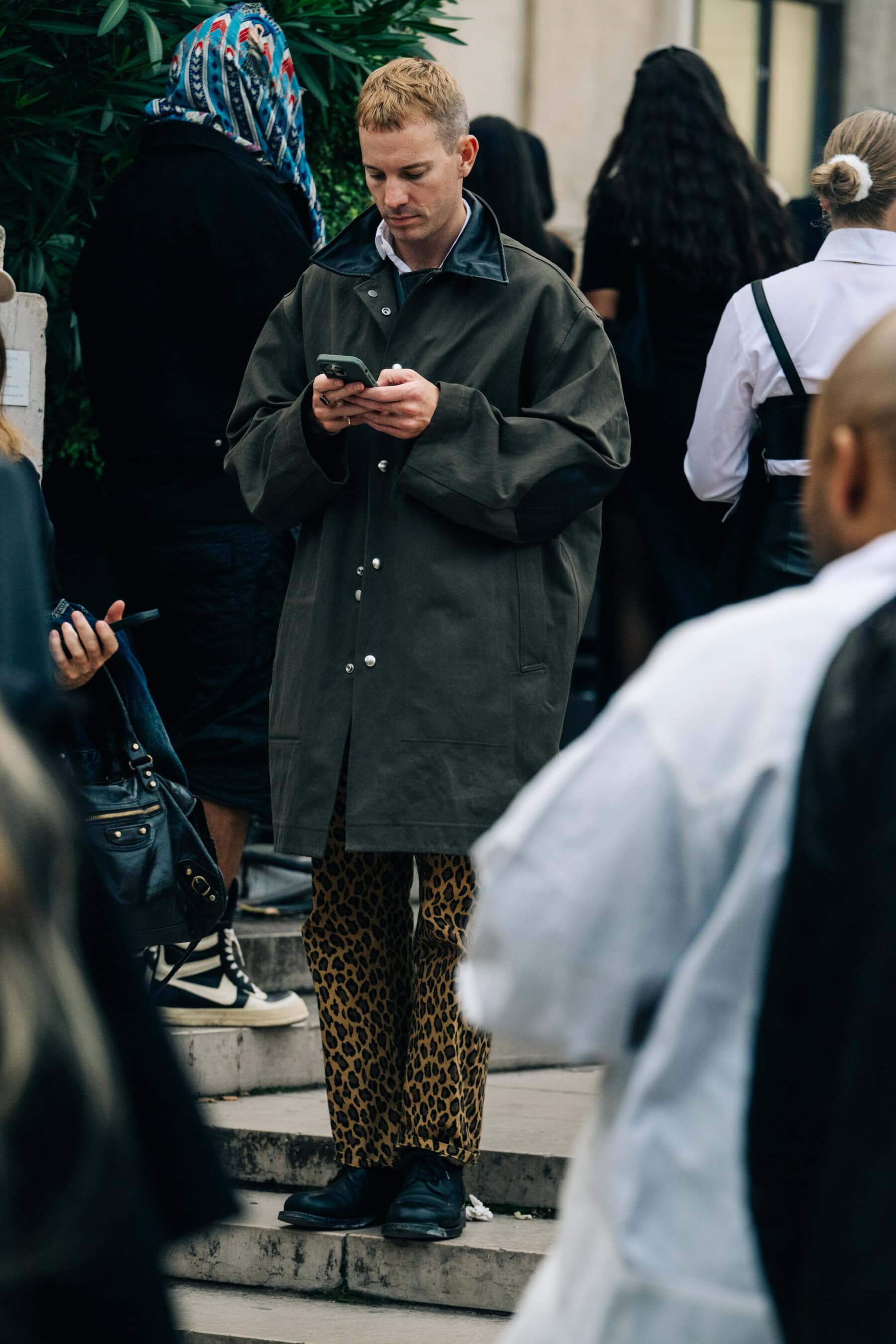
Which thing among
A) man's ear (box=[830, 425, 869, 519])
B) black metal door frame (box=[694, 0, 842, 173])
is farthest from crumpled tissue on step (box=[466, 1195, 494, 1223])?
black metal door frame (box=[694, 0, 842, 173])

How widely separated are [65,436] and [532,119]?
5.08 m

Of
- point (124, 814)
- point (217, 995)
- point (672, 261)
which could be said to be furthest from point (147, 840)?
point (672, 261)

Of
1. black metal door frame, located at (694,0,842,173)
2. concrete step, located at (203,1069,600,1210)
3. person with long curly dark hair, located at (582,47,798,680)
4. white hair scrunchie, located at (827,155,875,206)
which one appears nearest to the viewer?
white hair scrunchie, located at (827,155,875,206)

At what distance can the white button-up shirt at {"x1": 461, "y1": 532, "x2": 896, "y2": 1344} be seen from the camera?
149 centimetres

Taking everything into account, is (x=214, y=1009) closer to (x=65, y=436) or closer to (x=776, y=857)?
(x=65, y=436)

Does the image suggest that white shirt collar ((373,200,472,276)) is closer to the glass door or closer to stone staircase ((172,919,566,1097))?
stone staircase ((172,919,566,1097))

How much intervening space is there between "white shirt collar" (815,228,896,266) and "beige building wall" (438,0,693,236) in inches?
224

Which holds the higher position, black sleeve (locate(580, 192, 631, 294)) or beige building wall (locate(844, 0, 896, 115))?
beige building wall (locate(844, 0, 896, 115))

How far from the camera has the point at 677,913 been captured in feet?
5.03

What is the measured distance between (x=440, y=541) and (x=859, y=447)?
6.76 feet

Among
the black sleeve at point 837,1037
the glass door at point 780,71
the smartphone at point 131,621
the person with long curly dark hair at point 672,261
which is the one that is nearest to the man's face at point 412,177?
the smartphone at point 131,621

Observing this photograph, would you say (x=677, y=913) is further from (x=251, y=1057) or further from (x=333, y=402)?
(x=251, y=1057)

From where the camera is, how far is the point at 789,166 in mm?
12102

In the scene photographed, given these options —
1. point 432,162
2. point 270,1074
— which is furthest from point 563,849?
point 270,1074
